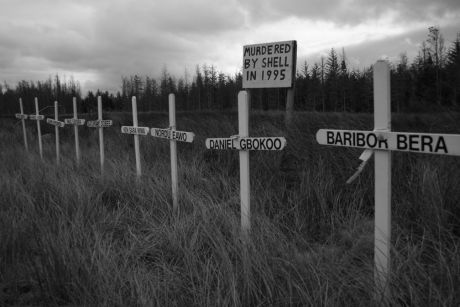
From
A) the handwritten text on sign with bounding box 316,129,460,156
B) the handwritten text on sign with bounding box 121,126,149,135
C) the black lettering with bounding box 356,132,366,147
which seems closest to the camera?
the handwritten text on sign with bounding box 316,129,460,156

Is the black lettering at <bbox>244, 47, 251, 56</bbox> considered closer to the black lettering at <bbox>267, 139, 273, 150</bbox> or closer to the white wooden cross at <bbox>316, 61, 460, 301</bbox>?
the black lettering at <bbox>267, 139, 273, 150</bbox>

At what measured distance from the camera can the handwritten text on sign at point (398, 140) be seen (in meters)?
2.18

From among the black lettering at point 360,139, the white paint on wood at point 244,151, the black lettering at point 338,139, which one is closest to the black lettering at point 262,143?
the white paint on wood at point 244,151

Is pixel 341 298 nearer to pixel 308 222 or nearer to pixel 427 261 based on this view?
pixel 427 261

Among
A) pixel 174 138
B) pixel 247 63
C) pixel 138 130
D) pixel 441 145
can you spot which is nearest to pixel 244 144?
pixel 174 138

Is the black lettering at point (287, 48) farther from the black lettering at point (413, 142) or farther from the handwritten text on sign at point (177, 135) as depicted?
the black lettering at point (413, 142)

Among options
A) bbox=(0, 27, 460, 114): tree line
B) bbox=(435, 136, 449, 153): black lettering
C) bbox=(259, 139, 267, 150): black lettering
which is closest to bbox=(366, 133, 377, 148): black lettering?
bbox=(435, 136, 449, 153): black lettering

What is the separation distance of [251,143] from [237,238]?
0.99 m

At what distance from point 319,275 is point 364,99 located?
2102 inches

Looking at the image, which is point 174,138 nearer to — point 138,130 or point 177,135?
point 177,135

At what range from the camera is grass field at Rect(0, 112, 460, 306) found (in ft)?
8.18

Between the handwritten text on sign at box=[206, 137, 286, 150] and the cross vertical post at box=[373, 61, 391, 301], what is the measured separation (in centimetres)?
97

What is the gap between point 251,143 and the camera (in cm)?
377

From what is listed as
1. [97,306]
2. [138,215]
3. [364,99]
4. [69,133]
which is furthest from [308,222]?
[364,99]
